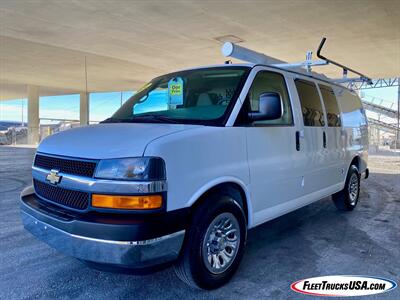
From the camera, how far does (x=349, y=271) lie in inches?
141

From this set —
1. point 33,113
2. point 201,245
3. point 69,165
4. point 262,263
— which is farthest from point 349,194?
point 33,113

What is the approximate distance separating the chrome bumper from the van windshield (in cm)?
116

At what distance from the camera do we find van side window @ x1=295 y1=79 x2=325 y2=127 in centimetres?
448

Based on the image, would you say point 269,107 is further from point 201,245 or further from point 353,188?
point 353,188

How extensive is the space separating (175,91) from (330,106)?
2.62 m

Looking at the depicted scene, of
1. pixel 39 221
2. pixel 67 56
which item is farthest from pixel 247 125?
pixel 67 56

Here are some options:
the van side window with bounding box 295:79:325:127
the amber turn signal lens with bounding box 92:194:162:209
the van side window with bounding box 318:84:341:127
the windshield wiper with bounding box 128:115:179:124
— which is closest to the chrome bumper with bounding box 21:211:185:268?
the amber turn signal lens with bounding box 92:194:162:209

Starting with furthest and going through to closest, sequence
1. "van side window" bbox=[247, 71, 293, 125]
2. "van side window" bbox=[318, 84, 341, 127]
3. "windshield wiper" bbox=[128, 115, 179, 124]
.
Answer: "van side window" bbox=[318, 84, 341, 127], "van side window" bbox=[247, 71, 293, 125], "windshield wiper" bbox=[128, 115, 179, 124]

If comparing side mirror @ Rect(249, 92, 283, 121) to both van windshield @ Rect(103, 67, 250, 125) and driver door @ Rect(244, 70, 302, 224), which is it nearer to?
driver door @ Rect(244, 70, 302, 224)

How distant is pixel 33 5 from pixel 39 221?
8.73m

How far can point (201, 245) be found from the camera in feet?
9.60

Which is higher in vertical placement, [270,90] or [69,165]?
[270,90]

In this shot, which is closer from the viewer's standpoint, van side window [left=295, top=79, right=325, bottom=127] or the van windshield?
the van windshield

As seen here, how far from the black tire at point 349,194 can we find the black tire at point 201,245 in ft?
11.2
